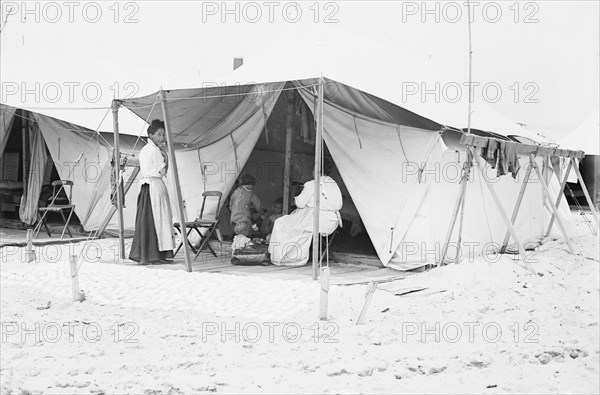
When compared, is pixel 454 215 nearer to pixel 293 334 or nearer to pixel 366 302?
pixel 366 302

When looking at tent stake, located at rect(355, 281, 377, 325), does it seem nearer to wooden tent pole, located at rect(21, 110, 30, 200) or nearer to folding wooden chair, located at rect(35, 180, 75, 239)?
folding wooden chair, located at rect(35, 180, 75, 239)

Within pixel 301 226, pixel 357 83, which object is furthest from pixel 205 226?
pixel 357 83

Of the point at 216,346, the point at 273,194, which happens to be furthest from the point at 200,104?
the point at 216,346

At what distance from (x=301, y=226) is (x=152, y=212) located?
1.48 metres

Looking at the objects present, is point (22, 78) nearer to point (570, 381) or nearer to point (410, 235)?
point (410, 235)

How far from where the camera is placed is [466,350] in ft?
12.3

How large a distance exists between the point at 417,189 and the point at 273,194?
8.31 feet

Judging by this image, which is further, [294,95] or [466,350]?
[294,95]

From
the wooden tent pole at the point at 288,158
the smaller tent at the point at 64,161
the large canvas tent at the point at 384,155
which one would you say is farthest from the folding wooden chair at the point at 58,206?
the wooden tent pole at the point at 288,158

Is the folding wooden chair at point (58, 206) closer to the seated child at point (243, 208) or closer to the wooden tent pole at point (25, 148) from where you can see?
the wooden tent pole at point (25, 148)

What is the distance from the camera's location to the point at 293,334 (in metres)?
4.10

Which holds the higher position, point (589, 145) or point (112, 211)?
point (589, 145)

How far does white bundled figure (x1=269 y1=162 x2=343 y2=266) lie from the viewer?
6438 mm

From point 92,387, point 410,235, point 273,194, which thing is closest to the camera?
point 92,387
